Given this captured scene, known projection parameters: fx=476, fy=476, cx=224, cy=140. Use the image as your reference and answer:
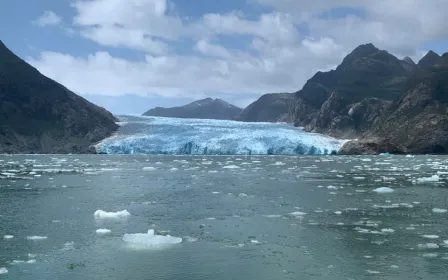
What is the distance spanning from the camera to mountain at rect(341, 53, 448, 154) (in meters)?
88.4

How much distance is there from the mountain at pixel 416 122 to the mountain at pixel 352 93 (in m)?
13.9

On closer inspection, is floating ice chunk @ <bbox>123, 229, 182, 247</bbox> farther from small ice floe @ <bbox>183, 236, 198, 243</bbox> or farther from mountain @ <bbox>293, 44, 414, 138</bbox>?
mountain @ <bbox>293, 44, 414, 138</bbox>

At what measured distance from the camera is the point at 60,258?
11172 millimetres

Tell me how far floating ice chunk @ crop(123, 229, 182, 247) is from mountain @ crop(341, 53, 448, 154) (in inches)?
3123

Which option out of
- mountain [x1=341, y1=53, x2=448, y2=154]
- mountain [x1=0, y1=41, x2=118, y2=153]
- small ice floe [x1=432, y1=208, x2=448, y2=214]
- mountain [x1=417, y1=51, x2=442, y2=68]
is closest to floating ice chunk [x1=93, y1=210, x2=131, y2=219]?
small ice floe [x1=432, y1=208, x2=448, y2=214]

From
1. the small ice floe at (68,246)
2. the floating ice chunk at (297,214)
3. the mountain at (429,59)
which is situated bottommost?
the small ice floe at (68,246)

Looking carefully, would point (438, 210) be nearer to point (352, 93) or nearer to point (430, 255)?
point (430, 255)

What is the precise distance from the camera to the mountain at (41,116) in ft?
335

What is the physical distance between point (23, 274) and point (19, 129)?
341 ft

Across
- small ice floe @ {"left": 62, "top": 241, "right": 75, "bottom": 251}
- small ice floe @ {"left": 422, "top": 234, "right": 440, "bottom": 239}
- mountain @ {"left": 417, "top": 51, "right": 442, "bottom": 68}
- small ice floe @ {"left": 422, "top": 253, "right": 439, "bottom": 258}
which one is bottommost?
small ice floe @ {"left": 62, "top": 241, "right": 75, "bottom": 251}

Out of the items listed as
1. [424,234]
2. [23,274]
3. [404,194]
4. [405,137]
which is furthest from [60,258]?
[405,137]

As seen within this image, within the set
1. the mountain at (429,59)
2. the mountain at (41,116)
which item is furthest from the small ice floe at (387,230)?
the mountain at (429,59)

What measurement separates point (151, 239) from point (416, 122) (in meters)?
92.1

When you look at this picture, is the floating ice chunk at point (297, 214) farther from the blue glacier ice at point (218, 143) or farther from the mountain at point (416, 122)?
the mountain at point (416, 122)
